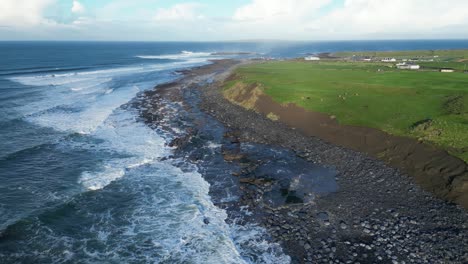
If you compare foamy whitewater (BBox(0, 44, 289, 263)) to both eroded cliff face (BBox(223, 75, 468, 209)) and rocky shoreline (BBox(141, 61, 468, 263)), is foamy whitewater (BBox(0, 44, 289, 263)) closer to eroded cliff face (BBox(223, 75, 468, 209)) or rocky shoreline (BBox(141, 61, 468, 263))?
rocky shoreline (BBox(141, 61, 468, 263))

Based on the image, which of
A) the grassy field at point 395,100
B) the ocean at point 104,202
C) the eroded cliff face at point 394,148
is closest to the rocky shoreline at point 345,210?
the eroded cliff face at point 394,148

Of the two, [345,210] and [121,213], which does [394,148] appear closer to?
[345,210]

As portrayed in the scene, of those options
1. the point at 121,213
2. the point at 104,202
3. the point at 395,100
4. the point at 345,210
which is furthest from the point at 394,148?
the point at 104,202

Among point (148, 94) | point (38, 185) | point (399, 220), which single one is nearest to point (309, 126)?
point (399, 220)

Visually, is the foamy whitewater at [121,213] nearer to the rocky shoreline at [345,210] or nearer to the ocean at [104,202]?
the ocean at [104,202]

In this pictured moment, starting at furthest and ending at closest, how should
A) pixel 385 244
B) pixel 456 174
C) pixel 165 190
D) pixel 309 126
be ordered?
1. pixel 309 126
2. pixel 165 190
3. pixel 456 174
4. pixel 385 244

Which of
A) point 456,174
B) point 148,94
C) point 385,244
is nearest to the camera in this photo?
point 385,244

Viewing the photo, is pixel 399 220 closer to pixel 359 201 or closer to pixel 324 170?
pixel 359 201
